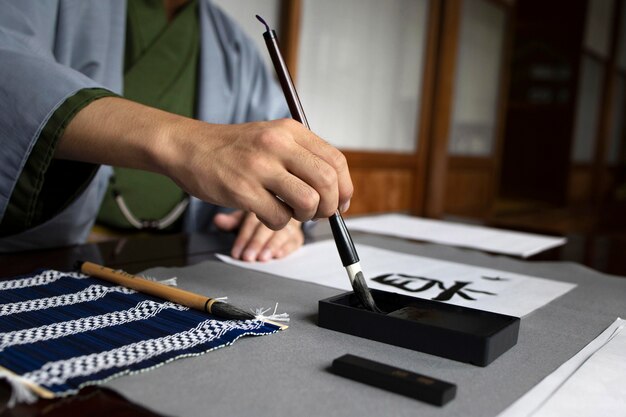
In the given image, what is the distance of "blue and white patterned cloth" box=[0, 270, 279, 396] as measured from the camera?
1.25ft

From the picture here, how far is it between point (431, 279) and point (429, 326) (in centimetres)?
31

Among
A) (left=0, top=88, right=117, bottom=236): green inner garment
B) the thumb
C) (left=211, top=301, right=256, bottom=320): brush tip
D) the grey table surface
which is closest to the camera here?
the grey table surface

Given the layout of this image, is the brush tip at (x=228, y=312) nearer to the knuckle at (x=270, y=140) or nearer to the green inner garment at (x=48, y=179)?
the knuckle at (x=270, y=140)

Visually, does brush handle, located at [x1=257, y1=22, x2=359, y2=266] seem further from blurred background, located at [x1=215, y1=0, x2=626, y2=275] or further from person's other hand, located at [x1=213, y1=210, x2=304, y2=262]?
blurred background, located at [x1=215, y1=0, x2=626, y2=275]

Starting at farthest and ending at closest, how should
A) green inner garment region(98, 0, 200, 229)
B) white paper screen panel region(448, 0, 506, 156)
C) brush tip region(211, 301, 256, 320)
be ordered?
white paper screen panel region(448, 0, 506, 156)
green inner garment region(98, 0, 200, 229)
brush tip region(211, 301, 256, 320)

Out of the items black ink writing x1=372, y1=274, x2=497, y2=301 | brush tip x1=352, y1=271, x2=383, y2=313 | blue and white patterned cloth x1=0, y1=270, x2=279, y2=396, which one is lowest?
black ink writing x1=372, y1=274, x2=497, y2=301

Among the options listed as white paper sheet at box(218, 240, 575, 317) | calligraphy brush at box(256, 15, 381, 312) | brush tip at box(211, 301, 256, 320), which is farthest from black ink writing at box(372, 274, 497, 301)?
brush tip at box(211, 301, 256, 320)

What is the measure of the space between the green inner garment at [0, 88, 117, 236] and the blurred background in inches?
32.2

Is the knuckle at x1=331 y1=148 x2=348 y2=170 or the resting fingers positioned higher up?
the knuckle at x1=331 y1=148 x2=348 y2=170

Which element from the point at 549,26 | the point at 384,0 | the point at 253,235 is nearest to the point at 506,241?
the point at 253,235

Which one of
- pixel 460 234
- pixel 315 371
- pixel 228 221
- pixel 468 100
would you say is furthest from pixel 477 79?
pixel 315 371

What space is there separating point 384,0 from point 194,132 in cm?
289

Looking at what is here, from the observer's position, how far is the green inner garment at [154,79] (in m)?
1.24

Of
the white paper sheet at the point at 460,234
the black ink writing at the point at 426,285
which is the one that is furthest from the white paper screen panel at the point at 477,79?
the black ink writing at the point at 426,285
